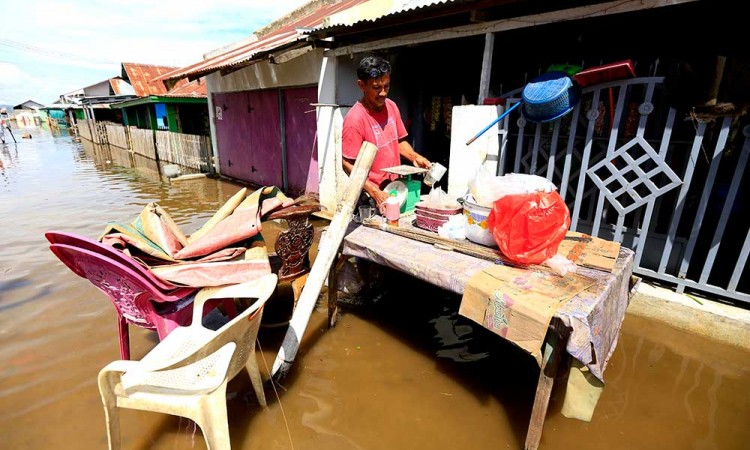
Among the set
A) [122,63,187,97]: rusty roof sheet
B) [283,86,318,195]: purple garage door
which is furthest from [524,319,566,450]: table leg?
[122,63,187,97]: rusty roof sheet

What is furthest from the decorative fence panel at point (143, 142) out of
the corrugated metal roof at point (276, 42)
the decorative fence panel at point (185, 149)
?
the corrugated metal roof at point (276, 42)

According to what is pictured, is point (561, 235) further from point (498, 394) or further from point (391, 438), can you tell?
point (391, 438)

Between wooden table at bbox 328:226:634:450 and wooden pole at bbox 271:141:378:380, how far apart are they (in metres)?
0.16

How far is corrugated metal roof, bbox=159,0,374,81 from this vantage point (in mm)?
5844

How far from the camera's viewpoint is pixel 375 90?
3.10 m

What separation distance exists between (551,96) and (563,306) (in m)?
2.28

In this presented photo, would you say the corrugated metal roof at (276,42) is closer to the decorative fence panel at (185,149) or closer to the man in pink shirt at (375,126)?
the decorative fence panel at (185,149)

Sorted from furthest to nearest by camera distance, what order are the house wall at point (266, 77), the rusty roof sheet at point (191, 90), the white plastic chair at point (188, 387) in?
the rusty roof sheet at point (191, 90)
the house wall at point (266, 77)
the white plastic chair at point (188, 387)

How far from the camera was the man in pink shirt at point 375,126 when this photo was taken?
303 cm

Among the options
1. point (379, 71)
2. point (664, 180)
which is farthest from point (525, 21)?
point (664, 180)

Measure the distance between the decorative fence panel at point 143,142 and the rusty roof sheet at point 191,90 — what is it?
2018 mm

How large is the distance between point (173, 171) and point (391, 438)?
11.0 m

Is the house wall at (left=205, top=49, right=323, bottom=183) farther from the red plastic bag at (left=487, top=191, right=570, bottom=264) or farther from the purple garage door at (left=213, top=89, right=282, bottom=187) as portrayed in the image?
the red plastic bag at (left=487, top=191, right=570, bottom=264)

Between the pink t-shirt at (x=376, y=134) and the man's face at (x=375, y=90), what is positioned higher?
the man's face at (x=375, y=90)
